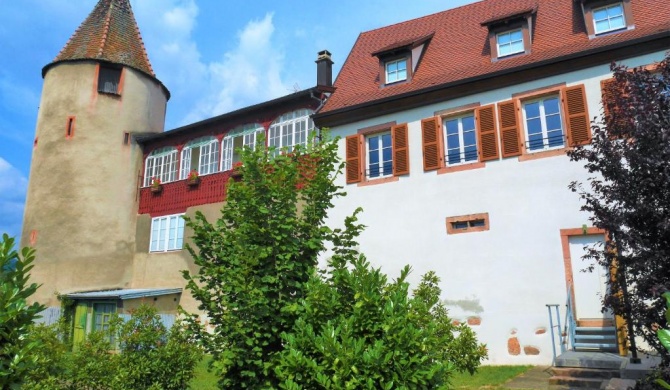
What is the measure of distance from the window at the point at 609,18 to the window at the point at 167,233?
53.1ft

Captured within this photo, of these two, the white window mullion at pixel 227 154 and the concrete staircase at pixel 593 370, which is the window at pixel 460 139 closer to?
the concrete staircase at pixel 593 370

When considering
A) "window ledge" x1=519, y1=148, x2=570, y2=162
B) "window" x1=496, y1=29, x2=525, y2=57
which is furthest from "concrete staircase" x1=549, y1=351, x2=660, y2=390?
"window" x1=496, y1=29, x2=525, y2=57

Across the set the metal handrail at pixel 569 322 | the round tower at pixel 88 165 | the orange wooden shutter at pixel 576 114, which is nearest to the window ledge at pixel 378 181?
the orange wooden shutter at pixel 576 114

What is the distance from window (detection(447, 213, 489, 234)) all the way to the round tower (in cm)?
1525

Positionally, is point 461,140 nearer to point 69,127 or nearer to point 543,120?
point 543,120

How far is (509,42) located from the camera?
13820mm

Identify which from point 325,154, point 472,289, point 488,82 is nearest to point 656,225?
point 325,154

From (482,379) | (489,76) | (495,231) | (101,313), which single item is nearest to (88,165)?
(101,313)

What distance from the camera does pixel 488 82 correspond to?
1311cm

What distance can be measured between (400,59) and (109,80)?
14.6 meters

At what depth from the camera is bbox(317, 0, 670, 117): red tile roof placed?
12328 millimetres

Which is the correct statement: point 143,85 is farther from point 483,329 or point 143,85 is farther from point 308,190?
point 308,190

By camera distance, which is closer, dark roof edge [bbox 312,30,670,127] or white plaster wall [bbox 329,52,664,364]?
dark roof edge [bbox 312,30,670,127]

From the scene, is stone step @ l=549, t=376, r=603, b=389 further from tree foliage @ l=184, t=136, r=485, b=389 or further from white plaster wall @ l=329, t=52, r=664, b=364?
tree foliage @ l=184, t=136, r=485, b=389
